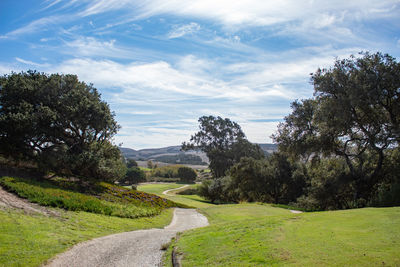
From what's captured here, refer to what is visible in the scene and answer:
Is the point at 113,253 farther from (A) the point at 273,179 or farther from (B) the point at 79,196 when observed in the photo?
(A) the point at 273,179

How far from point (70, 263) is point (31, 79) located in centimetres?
2645

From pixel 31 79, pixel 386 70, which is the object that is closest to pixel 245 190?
pixel 386 70

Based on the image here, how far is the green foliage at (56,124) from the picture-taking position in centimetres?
2461

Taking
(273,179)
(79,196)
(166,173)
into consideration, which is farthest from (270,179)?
(166,173)

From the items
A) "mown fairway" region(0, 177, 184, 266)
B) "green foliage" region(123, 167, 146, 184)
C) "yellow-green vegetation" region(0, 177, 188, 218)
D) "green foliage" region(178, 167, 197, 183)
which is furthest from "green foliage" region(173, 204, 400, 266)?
"green foliage" region(178, 167, 197, 183)

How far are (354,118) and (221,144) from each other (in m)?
44.8

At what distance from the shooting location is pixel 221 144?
6594 centimetres

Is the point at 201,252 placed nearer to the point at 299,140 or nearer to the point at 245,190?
the point at 299,140

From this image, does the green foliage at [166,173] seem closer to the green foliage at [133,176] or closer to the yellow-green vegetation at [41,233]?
the green foliage at [133,176]

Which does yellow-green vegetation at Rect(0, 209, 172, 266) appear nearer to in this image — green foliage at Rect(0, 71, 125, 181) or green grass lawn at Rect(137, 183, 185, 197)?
green foliage at Rect(0, 71, 125, 181)

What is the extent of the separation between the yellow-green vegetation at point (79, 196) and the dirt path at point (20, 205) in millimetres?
504

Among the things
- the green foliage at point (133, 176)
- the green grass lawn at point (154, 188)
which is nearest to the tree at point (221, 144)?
the green grass lawn at point (154, 188)

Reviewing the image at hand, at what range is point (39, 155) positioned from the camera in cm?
2531

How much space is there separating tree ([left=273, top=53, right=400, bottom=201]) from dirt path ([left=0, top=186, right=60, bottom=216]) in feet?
72.1
